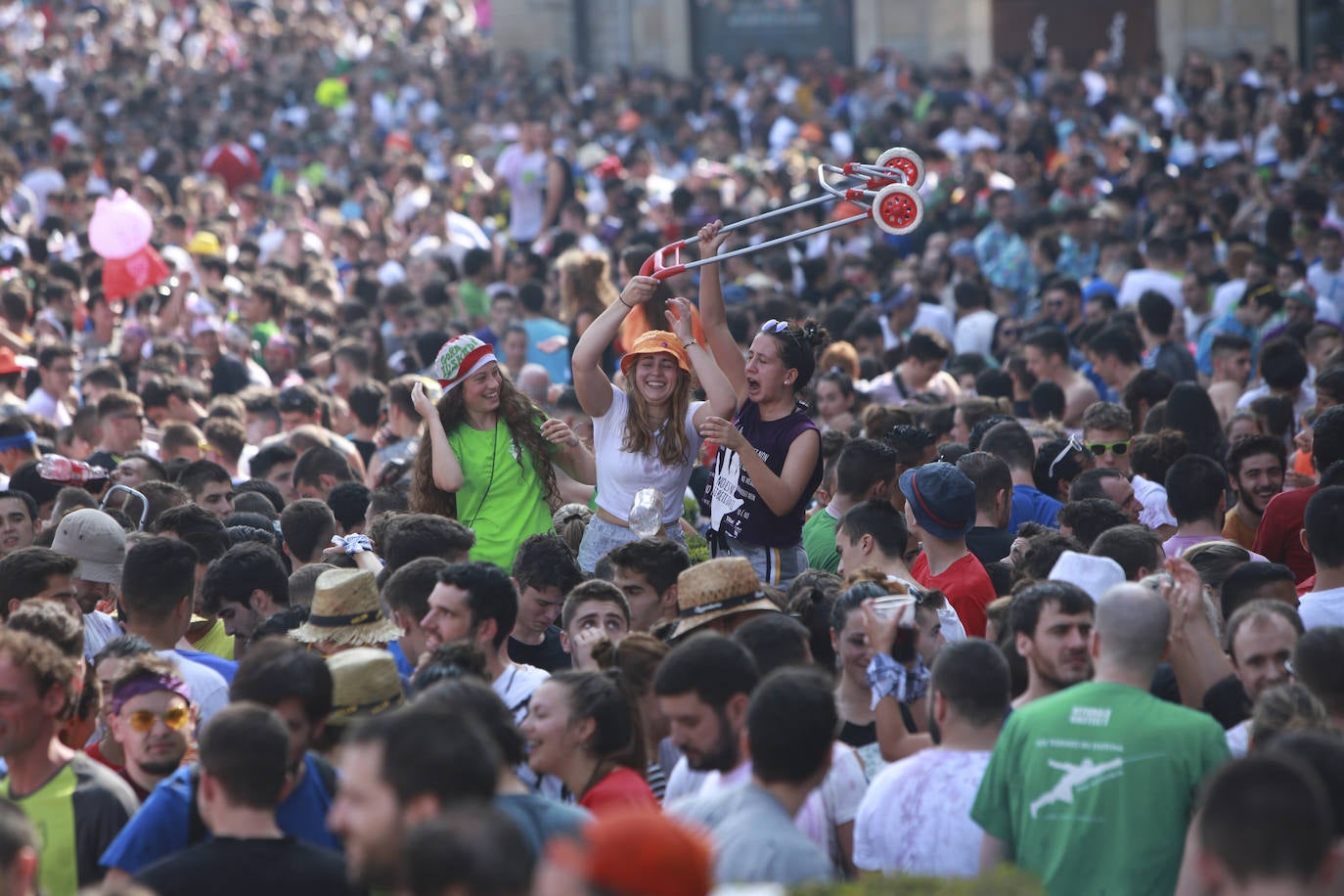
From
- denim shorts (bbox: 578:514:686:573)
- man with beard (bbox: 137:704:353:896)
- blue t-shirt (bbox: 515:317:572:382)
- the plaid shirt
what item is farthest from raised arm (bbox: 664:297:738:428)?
the plaid shirt

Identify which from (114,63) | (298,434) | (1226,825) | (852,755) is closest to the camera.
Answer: (1226,825)

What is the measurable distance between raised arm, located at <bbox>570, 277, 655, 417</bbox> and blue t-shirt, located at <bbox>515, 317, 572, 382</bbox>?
5.45 meters

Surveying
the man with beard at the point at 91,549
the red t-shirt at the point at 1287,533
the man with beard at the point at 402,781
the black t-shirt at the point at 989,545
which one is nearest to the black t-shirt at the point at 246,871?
the man with beard at the point at 402,781

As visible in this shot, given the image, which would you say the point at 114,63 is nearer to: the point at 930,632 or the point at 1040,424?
Answer: the point at 1040,424

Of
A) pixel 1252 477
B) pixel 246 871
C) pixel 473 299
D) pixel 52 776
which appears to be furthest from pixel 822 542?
pixel 473 299

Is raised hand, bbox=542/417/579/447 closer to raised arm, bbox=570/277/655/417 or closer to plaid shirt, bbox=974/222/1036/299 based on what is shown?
raised arm, bbox=570/277/655/417

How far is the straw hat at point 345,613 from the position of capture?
5.78m

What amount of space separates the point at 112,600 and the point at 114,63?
24.3 meters

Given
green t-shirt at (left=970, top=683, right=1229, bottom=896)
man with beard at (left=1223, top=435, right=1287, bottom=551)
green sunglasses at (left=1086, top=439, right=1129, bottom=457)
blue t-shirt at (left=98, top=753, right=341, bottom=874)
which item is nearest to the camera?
blue t-shirt at (left=98, top=753, right=341, bottom=874)

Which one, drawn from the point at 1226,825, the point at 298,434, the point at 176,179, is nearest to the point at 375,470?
the point at 298,434

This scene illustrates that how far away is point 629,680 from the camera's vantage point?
17.1 ft

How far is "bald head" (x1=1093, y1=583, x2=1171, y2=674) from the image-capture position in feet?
14.8

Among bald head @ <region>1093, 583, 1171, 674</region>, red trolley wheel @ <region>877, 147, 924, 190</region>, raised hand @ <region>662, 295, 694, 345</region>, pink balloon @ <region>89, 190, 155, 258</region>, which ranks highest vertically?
red trolley wheel @ <region>877, 147, 924, 190</region>

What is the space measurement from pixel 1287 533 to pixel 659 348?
2.85 metres
